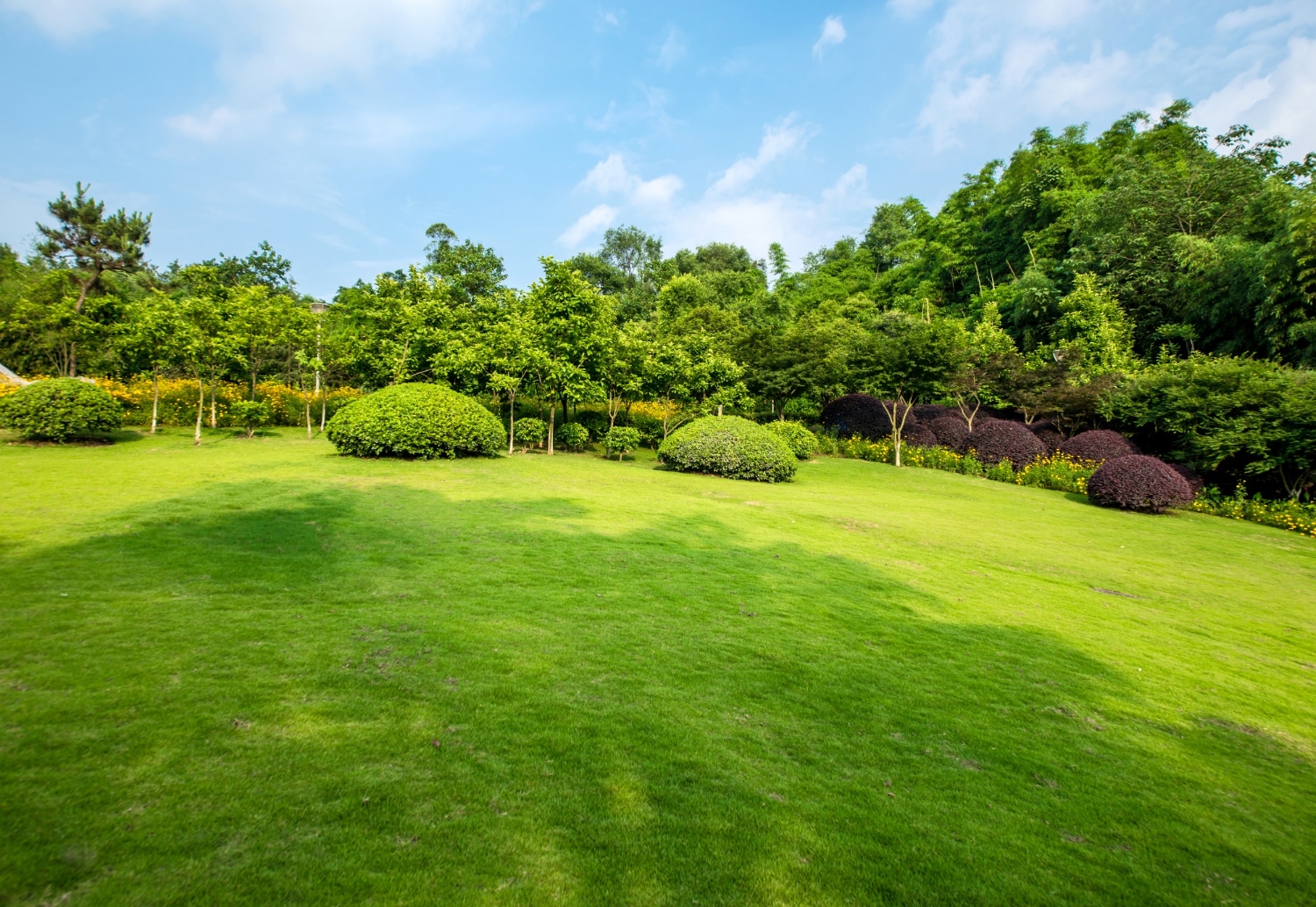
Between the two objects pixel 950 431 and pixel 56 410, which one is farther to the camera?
pixel 950 431

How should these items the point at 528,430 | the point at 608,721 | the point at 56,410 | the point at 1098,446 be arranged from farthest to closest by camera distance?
the point at 528,430, the point at 1098,446, the point at 56,410, the point at 608,721

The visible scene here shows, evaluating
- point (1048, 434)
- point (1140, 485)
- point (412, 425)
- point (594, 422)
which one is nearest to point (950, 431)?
point (1048, 434)

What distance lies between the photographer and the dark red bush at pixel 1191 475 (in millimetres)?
13578

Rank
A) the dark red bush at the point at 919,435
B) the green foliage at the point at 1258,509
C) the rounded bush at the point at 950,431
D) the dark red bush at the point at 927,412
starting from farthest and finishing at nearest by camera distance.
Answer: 1. the dark red bush at the point at 927,412
2. the dark red bush at the point at 919,435
3. the rounded bush at the point at 950,431
4. the green foliage at the point at 1258,509

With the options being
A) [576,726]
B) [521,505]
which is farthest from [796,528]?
[576,726]

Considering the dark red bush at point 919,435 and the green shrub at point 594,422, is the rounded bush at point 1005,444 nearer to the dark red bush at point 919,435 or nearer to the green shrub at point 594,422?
the dark red bush at point 919,435

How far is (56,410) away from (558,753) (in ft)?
53.2

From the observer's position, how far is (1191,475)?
1400cm

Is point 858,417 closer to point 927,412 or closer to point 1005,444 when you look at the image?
point 927,412

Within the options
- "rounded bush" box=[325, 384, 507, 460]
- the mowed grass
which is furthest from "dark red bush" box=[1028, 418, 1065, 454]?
"rounded bush" box=[325, 384, 507, 460]

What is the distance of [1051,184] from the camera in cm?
3375

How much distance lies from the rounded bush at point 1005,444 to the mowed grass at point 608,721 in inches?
372

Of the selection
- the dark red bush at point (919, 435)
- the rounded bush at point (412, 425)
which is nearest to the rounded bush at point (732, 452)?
the rounded bush at point (412, 425)

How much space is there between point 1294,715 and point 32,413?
66.6 ft
